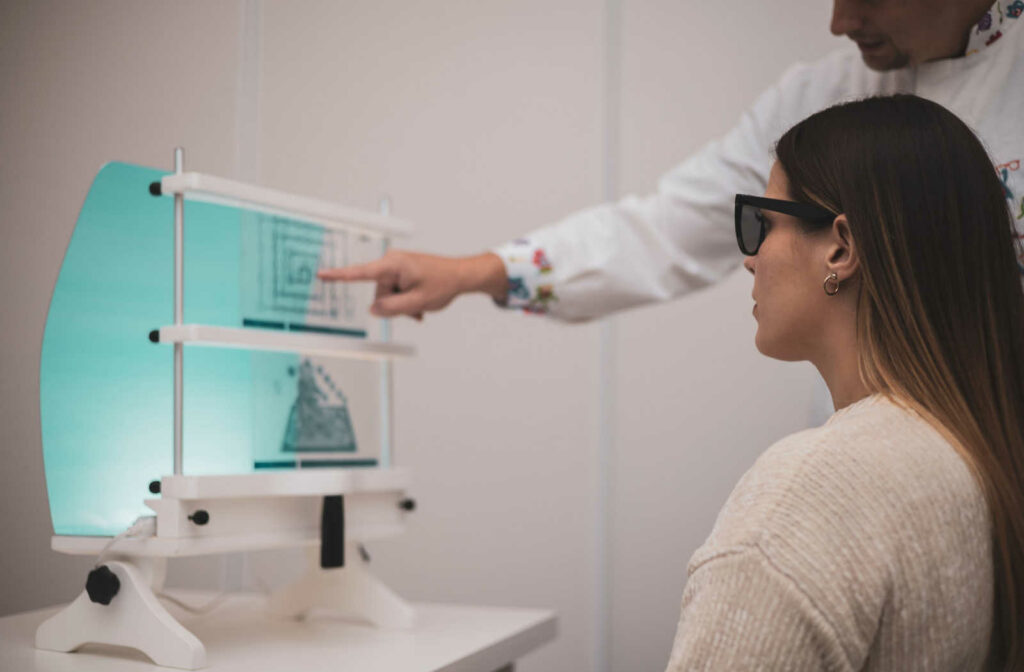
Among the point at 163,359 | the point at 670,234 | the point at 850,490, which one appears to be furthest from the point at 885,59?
the point at 163,359

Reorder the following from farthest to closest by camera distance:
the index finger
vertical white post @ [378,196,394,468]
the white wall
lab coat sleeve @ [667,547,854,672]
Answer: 1. the white wall
2. vertical white post @ [378,196,394,468]
3. the index finger
4. lab coat sleeve @ [667,547,854,672]

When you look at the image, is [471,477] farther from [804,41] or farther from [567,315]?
[804,41]

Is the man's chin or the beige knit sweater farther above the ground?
the man's chin

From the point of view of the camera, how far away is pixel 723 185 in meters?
1.45

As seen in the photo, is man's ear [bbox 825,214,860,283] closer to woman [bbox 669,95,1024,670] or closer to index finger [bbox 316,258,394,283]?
woman [bbox 669,95,1024,670]

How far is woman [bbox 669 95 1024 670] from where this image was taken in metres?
0.64

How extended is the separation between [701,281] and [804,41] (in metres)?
0.68

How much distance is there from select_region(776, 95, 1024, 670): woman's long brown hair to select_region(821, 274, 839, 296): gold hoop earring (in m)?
0.02

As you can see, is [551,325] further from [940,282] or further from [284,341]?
[940,282]

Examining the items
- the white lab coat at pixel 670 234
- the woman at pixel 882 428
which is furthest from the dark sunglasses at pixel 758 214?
the white lab coat at pixel 670 234

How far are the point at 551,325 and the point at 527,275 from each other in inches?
26.1

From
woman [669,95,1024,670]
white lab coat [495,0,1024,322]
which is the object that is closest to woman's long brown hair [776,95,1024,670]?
woman [669,95,1024,670]

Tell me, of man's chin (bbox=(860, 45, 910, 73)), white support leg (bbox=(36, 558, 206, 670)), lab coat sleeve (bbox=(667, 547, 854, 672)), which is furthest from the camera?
man's chin (bbox=(860, 45, 910, 73))

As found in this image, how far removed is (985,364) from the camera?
0.75 m
